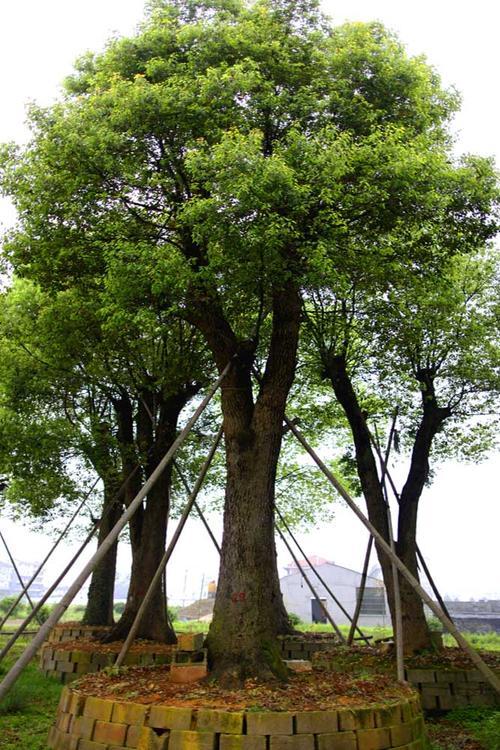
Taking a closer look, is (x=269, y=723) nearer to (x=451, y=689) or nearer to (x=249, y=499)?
(x=249, y=499)

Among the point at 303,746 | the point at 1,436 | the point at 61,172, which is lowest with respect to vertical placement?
the point at 303,746

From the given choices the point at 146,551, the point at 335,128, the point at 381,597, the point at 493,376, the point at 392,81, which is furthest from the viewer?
the point at 381,597

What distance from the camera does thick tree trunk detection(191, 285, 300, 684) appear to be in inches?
288

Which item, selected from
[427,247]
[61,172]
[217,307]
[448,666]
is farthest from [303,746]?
[61,172]

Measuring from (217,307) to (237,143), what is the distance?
2464 mm

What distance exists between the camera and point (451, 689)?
9305 millimetres

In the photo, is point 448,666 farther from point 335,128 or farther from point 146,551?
point 335,128

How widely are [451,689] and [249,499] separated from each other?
177 inches

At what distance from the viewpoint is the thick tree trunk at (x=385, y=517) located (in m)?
10.7

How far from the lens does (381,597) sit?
105 feet

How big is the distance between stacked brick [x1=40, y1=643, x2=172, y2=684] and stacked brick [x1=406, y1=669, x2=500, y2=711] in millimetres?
4365

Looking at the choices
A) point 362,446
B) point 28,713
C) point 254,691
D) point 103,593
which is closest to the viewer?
point 254,691

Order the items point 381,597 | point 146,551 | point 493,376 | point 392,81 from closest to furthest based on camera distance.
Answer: point 392,81
point 493,376
point 146,551
point 381,597

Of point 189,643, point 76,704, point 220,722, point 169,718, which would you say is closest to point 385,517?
point 189,643
